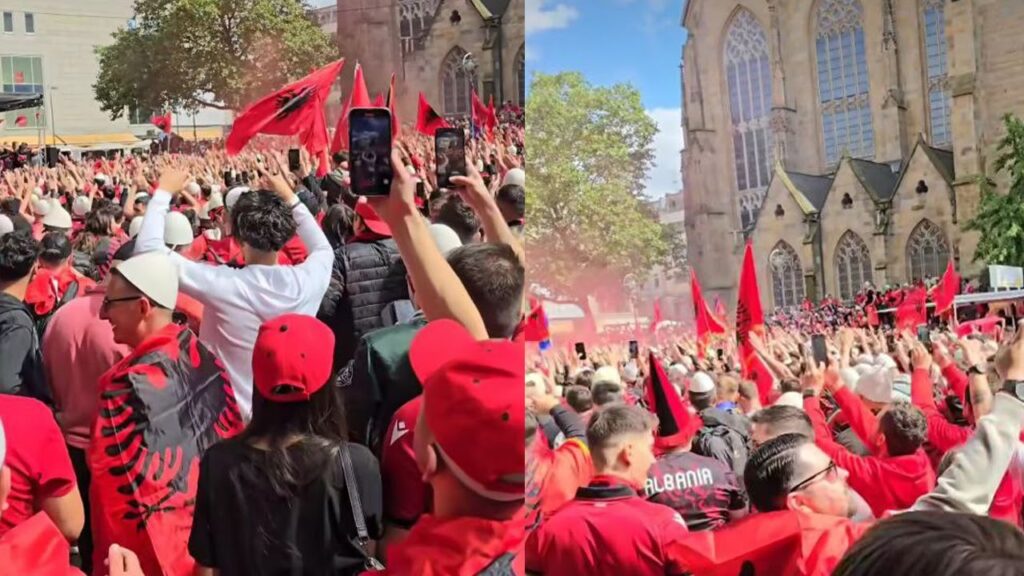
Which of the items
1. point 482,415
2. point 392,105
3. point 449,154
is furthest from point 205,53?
point 482,415

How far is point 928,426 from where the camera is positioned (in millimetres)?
2738

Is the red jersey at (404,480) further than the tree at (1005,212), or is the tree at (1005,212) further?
the tree at (1005,212)

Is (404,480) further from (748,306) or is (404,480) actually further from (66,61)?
(66,61)

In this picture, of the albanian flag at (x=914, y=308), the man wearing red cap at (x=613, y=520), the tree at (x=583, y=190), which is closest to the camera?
the tree at (x=583, y=190)

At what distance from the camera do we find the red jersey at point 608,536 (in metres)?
2.32

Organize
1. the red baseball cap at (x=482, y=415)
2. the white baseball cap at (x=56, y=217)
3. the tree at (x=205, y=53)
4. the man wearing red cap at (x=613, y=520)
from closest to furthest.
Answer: the red baseball cap at (x=482, y=415)
the man wearing red cap at (x=613, y=520)
the tree at (x=205, y=53)
the white baseball cap at (x=56, y=217)

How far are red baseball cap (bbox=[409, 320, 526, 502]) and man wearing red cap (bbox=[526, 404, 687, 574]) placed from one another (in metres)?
0.51

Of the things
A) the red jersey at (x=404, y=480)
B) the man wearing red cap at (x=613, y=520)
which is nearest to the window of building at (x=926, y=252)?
the man wearing red cap at (x=613, y=520)

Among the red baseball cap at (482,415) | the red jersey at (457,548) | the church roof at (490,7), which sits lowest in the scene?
the red jersey at (457,548)

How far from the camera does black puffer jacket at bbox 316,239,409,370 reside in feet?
8.16

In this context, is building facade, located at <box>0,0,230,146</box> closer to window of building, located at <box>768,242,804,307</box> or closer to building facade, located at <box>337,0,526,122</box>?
building facade, located at <box>337,0,526,122</box>

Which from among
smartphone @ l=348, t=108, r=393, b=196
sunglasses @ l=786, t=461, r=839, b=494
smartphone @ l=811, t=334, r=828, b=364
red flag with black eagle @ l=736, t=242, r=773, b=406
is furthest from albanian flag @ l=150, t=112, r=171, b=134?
sunglasses @ l=786, t=461, r=839, b=494

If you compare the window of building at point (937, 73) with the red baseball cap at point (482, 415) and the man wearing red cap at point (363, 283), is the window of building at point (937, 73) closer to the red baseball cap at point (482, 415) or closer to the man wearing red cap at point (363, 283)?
the red baseball cap at point (482, 415)

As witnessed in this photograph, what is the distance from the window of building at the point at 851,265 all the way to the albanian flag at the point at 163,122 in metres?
1.90
